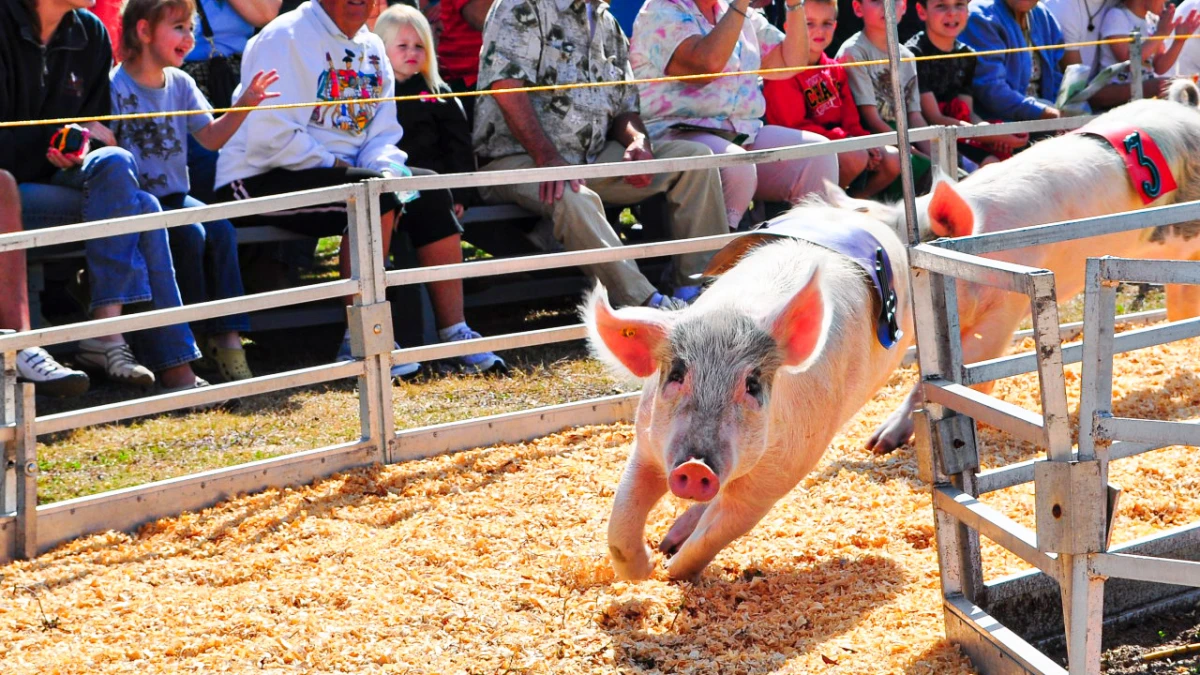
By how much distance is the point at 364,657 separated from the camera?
3.34m

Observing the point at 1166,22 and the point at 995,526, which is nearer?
the point at 995,526

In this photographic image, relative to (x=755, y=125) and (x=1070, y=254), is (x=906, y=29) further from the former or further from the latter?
(x=1070, y=254)

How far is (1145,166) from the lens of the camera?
5434 millimetres

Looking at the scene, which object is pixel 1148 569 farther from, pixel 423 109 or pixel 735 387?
pixel 423 109

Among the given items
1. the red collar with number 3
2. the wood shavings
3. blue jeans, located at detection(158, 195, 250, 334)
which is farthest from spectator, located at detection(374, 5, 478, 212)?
the red collar with number 3

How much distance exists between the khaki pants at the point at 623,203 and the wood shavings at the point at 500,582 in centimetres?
146

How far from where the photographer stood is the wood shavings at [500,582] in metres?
3.34

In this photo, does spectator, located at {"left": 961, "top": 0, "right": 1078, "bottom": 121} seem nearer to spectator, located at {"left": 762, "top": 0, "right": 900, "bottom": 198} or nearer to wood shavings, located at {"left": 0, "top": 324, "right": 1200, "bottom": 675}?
spectator, located at {"left": 762, "top": 0, "right": 900, "bottom": 198}

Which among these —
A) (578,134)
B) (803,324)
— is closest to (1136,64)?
(578,134)

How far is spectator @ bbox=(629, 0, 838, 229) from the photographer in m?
6.73

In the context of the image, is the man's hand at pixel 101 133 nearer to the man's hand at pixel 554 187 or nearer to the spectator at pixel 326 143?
the spectator at pixel 326 143

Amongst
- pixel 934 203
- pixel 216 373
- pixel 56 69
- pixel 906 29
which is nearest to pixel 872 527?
pixel 934 203

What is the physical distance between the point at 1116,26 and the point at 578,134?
4.64 meters

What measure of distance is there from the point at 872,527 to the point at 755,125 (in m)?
3.40
